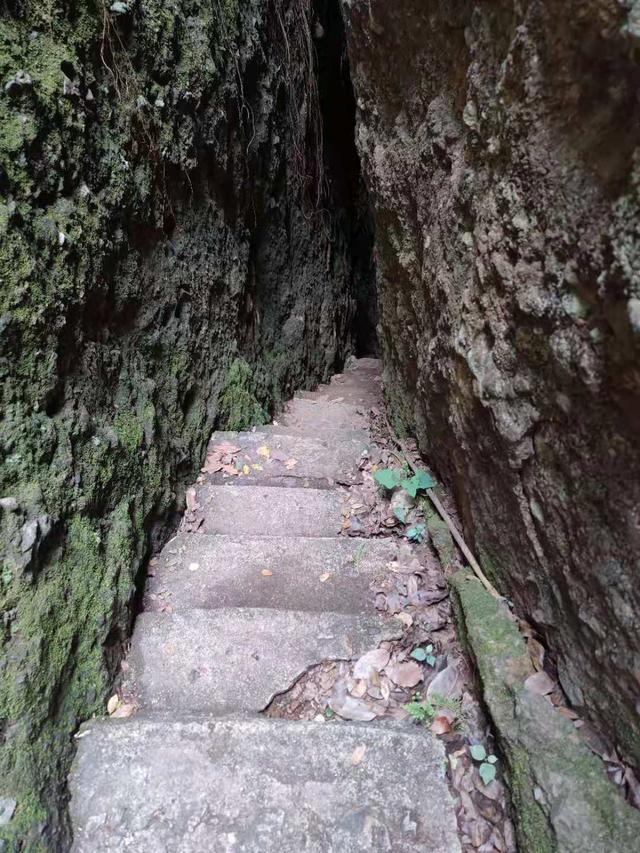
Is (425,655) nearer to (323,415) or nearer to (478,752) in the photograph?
(478,752)

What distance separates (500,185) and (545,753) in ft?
5.04

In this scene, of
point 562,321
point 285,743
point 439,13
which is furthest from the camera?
point 439,13

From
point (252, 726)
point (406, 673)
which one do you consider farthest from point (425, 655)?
point (252, 726)

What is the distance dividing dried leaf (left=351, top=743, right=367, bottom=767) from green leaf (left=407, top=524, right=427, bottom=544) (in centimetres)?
96

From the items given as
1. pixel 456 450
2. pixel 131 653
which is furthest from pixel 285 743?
pixel 456 450

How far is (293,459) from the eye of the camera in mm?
3088

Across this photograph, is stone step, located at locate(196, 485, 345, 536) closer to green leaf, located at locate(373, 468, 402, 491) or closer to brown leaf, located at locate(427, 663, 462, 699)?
green leaf, located at locate(373, 468, 402, 491)

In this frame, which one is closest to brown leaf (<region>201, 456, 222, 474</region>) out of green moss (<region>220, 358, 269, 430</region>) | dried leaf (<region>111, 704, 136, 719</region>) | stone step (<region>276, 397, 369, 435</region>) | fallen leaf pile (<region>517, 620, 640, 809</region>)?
green moss (<region>220, 358, 269, 430</region>)

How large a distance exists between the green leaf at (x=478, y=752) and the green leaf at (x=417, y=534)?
908mm

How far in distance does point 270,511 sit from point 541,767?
5.43ft

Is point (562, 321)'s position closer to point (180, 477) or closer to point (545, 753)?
point (545, 753)

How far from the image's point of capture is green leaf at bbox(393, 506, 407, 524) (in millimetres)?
2365

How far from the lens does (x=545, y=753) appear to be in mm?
1259

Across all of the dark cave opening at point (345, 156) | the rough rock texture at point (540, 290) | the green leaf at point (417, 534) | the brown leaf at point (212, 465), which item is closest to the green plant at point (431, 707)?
the rough rock texture at point (540, 290)
